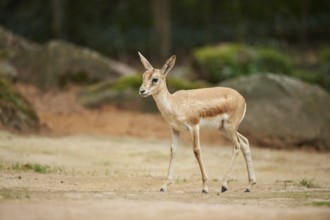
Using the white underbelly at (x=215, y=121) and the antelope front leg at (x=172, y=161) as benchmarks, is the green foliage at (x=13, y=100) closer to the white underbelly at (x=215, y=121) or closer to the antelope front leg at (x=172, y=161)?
the antelope front leg at (x=172, y=161)

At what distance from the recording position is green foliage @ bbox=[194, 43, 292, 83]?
2425cm

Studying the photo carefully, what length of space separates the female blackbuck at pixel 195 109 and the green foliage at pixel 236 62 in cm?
1260

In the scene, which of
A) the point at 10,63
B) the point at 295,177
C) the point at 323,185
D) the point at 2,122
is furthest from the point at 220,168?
the point at 10,63

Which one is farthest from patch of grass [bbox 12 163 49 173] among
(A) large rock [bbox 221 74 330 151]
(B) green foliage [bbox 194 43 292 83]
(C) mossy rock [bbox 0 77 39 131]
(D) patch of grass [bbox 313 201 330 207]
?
(B) green foliage [bbox 194 43 292 83]

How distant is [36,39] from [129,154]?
1943 cm

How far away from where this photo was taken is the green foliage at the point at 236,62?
24250 millimetres

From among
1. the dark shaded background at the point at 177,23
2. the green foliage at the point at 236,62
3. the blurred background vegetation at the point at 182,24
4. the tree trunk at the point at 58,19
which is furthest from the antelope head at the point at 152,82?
the dark shaded background at the point at 177,23

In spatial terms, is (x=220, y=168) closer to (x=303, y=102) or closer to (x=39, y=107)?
(x=303, y=102)

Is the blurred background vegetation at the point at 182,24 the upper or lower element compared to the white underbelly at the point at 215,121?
upper

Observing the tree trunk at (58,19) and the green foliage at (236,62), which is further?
the tree trunk at (58,19)

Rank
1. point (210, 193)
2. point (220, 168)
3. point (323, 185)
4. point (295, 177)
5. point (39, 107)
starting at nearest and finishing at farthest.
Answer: point (210, 193), point (323, 185), point (295, 177), point (220, 168), point (39, 107)

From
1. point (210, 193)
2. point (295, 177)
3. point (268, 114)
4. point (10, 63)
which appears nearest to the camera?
point (210, 193)

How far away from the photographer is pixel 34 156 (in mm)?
14125

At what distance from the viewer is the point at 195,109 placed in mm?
11109
